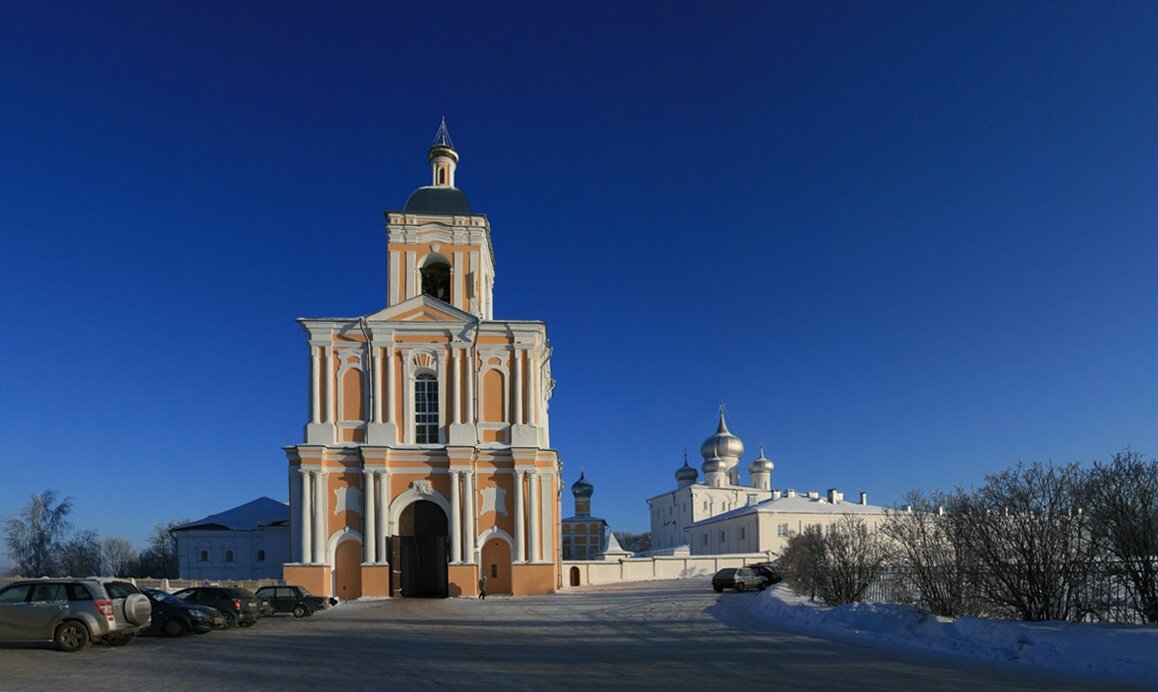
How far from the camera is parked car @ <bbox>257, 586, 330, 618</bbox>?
89.0 ft

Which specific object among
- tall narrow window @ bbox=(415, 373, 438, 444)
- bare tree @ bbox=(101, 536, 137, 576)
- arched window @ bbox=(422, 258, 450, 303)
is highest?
arched window @ bbox=(422, 258, 450, 303)

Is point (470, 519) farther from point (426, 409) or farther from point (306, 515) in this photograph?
point (306, 515)

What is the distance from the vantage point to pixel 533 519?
36.5m

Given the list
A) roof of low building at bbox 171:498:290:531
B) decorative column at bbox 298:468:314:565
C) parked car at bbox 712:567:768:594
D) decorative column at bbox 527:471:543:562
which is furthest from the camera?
roof of low building at bbox 171:498:290:531

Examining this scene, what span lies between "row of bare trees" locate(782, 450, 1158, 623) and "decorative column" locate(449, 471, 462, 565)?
749 inches

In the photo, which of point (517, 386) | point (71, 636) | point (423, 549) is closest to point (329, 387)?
point (517, 386)

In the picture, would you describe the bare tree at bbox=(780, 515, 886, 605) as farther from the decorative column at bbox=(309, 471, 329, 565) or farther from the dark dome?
the dark dome

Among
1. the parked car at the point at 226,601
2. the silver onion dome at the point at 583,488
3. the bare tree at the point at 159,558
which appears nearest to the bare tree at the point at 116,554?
the bare tree at the point at 159,558

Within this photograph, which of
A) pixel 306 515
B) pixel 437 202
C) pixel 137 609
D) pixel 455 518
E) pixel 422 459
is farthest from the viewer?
pixel 437 202

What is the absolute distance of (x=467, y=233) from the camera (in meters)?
41.3

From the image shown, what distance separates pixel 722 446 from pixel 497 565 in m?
63.4

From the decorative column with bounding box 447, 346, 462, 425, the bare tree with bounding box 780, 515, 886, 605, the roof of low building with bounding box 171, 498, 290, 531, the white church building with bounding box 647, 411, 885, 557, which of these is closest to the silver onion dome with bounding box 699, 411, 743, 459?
the white church building with bounding box 647, 411, 885, 557

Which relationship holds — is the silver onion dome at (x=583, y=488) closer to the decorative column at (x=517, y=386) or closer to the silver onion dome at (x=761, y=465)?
the silver onion dome at (x=761, y=465)

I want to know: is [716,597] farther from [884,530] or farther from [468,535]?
[884,530]
